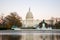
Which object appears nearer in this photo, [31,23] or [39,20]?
[39,20]

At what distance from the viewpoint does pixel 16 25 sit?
88.1ft

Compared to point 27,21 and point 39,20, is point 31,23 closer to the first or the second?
point 27,21

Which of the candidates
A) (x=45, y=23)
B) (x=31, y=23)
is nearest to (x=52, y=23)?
(x=45, y=23)

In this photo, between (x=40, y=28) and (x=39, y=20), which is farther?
(x=40, y=28)

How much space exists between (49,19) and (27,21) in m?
5.32

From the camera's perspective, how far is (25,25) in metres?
27.5

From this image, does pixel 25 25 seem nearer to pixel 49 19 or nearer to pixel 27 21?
pixel 27 21

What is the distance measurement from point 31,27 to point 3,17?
4.13m

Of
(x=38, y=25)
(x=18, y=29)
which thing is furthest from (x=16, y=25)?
(x=38, y=25)

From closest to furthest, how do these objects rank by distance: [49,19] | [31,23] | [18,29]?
[49,19]
[18,29]
[31,23]

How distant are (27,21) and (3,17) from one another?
195 inches

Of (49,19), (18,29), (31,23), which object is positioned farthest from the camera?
(31,23)

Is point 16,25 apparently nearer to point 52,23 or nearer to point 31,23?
point 31,23

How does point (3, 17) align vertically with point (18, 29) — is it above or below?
above
